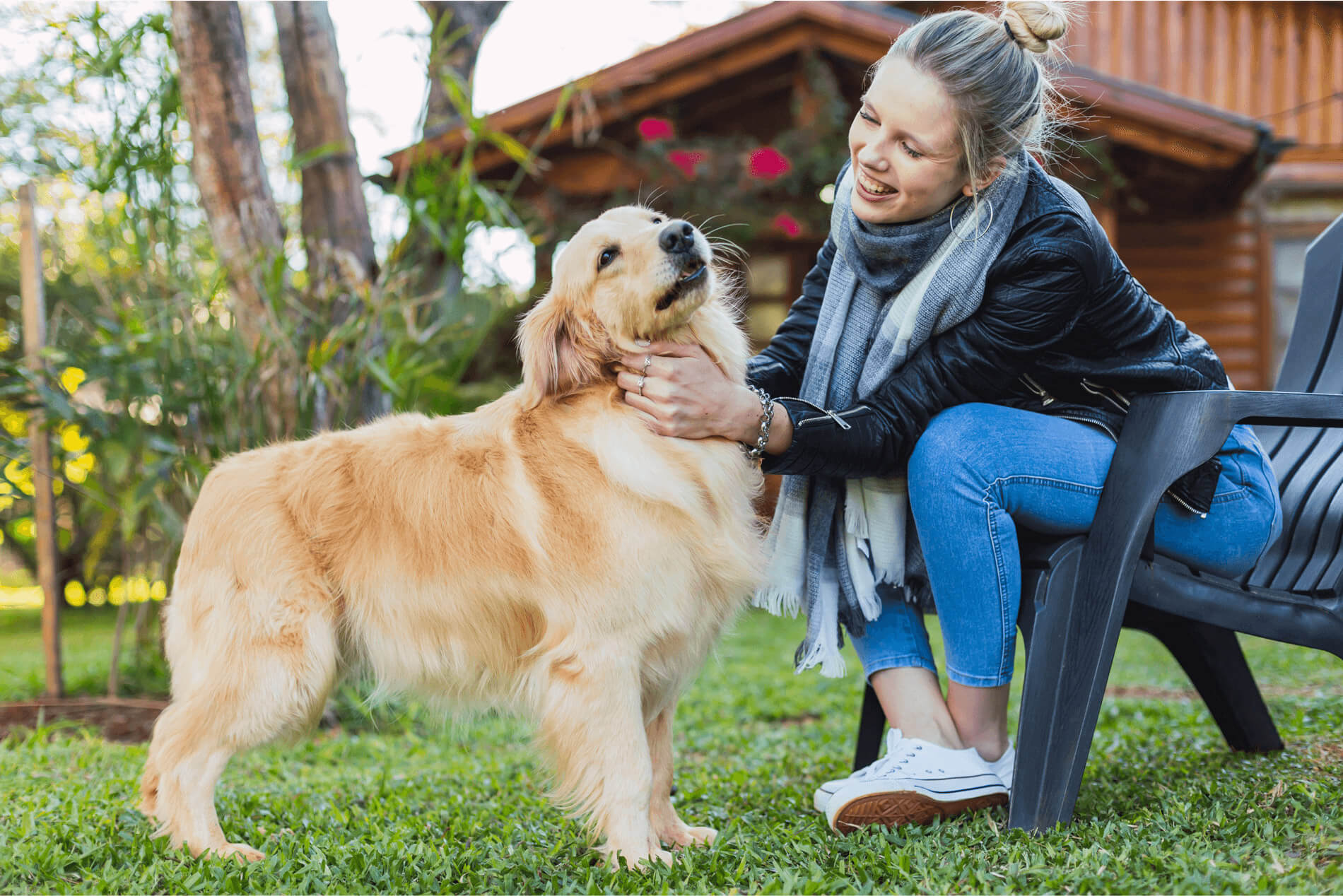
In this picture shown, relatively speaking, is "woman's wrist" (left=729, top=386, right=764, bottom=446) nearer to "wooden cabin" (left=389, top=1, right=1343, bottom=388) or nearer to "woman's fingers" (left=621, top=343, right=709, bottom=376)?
"woman's fingers" (left=621, top=343, right=709, bottom=376)

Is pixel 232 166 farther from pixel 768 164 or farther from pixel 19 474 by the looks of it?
pixel 768 164

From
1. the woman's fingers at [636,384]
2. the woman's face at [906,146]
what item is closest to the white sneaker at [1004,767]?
the woman's fingers at [636,384]

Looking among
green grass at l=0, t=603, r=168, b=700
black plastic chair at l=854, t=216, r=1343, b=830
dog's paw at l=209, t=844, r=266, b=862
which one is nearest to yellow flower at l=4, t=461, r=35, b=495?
green grass at l=0, t=603, r=168, b=700

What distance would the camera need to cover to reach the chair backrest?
7.27ft

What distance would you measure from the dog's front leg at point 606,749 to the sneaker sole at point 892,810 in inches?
17.4

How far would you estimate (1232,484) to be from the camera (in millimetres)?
2188

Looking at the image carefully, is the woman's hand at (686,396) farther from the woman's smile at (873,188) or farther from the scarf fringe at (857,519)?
the woman's smile at (873,188)

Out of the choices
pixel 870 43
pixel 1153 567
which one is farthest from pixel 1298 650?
pixel 870 43

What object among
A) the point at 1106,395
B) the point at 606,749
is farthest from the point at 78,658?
the point at 1106,395

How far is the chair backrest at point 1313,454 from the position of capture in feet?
7.27

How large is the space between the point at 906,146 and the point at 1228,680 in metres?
1.82

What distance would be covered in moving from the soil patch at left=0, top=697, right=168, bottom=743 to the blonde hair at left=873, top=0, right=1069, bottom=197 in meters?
3.82

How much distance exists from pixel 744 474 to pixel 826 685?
9.90ft

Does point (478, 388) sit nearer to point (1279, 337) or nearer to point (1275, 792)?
point (1275, 792)
